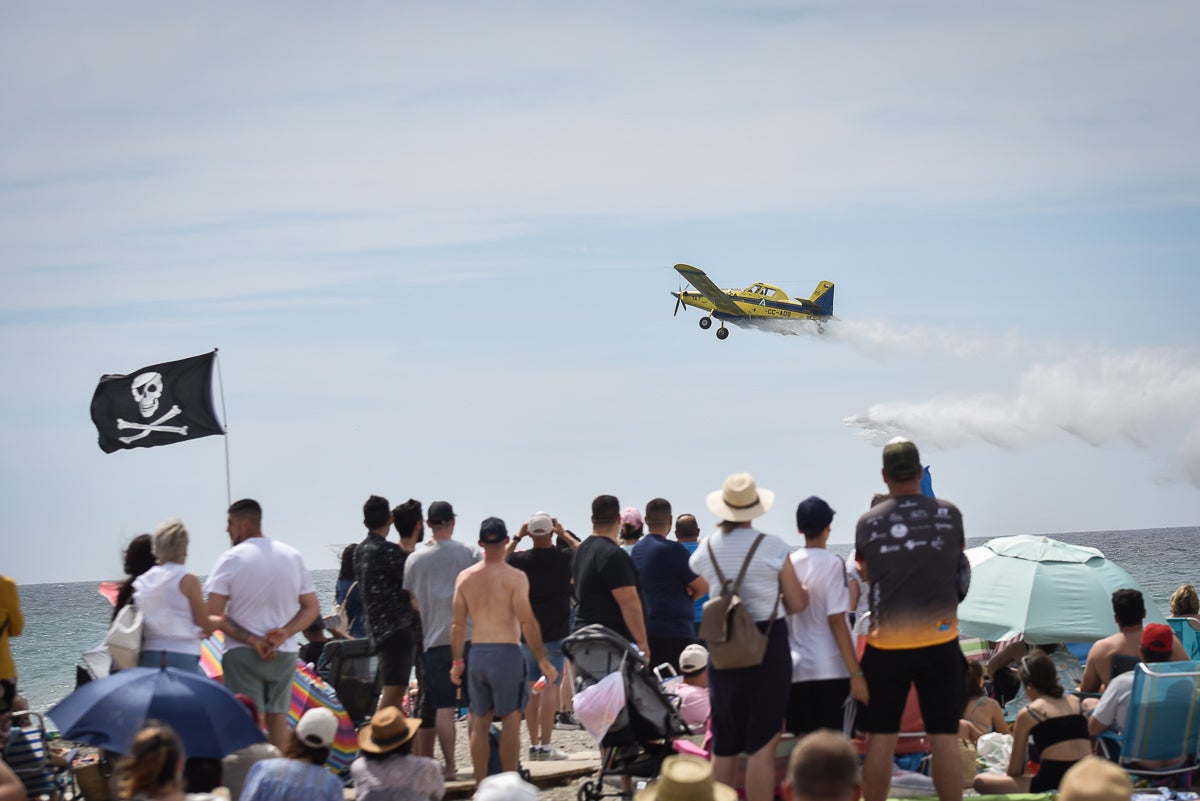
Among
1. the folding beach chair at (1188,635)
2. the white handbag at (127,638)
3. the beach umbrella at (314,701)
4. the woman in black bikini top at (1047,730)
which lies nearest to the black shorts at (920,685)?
the woman in black bikini top at (1047,730)

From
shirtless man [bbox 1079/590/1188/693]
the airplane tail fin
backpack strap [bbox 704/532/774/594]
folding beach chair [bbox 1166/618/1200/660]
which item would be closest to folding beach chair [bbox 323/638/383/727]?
backpack strap [bbox 704/532/774/594]

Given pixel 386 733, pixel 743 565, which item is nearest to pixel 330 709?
pixel 386 733

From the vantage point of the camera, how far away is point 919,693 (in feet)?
20.1

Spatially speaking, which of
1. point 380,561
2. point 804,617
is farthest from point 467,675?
point 804,617

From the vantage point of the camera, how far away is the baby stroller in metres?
6.95

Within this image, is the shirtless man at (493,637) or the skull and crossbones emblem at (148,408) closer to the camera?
the shirtless man at (493,637)

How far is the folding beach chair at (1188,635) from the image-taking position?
367 inches

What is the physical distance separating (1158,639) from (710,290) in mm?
37165

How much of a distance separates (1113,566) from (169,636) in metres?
7.01

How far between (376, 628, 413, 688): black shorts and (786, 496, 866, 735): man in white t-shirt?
2870mm

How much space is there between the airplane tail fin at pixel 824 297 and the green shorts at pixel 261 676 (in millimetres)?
42568

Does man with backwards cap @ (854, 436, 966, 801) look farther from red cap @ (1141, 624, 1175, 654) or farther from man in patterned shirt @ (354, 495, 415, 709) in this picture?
→ man in patterned shirt @ (354, 495, 415, 709)

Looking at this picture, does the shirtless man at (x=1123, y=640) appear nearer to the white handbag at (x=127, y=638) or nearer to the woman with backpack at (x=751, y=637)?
the woman with backpack at (x=751, y=637)

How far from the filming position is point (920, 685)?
20.0ft
